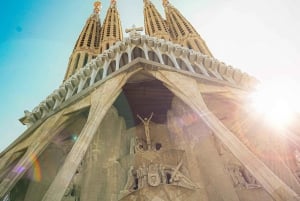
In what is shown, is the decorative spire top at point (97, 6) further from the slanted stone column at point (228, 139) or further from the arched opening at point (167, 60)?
the slanted stone column at point (228, 139)

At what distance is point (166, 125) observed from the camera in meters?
10.9

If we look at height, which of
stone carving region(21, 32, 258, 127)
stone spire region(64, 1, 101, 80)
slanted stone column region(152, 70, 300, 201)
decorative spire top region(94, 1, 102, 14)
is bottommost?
slanted stone column region(152, 70, 300, 201)

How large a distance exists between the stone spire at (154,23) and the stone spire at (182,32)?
65 centimetres

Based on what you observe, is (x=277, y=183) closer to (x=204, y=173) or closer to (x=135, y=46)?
(x=204, y=173)

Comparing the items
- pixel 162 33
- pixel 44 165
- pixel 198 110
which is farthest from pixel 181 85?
pixel 162 33

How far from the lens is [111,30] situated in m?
21.7

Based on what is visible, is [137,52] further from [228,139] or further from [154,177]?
[228,139]

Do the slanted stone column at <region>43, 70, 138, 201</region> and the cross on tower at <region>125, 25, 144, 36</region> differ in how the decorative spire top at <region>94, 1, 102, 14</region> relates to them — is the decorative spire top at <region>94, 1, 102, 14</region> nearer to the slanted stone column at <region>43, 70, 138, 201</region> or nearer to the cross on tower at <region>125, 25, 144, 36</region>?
the cross on tower at <region>125, 25, 144, 36</region>

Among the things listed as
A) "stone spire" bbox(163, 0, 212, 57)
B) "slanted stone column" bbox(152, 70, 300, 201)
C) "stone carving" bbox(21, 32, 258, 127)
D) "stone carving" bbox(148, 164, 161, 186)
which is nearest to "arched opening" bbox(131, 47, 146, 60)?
"stone carving" bbox(21, 32, 258, 127)

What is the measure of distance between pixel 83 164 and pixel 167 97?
3976mm

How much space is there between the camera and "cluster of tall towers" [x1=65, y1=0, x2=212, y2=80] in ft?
60.4

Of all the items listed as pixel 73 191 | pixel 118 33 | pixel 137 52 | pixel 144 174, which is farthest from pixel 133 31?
pixel 118 33

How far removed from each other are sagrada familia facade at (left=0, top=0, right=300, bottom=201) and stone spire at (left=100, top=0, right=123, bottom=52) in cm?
777

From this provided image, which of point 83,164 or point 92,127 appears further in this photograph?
point 83,164
